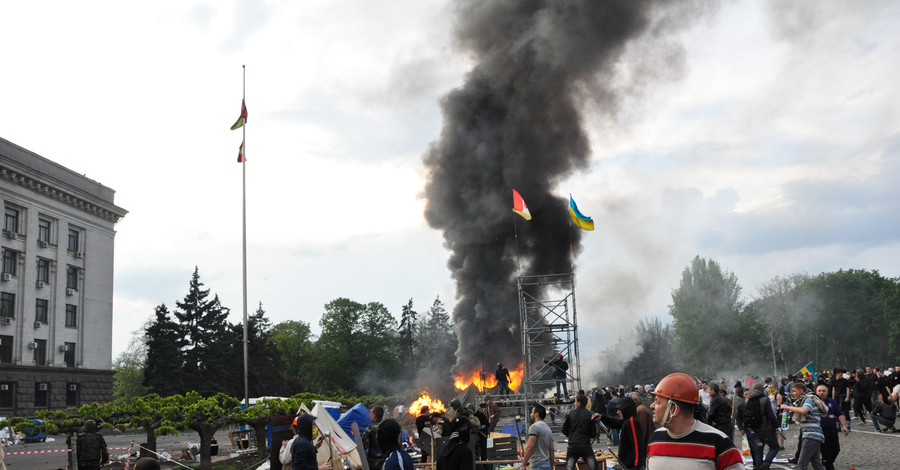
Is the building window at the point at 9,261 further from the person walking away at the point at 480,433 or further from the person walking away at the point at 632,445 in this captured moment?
the person walking away at the point at 632,445

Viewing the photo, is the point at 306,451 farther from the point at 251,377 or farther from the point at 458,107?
the point at 251,377

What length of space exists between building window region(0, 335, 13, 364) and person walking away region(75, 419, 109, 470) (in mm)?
34093

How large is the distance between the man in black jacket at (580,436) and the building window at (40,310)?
43838mm

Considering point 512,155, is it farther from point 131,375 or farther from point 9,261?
point 131,375

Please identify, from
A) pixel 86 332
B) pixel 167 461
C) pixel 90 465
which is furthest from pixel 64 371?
pixel 90 465

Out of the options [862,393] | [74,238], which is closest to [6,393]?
[74,238]

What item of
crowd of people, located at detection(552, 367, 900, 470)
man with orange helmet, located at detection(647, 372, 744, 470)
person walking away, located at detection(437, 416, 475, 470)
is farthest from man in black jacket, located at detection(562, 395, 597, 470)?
man with orange helmet, located at detection(647, 372, 744, 470)

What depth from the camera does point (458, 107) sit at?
45.0m

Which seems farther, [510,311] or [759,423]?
[510,311]

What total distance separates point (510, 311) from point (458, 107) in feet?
45.0

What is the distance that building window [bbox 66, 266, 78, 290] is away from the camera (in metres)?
47.6

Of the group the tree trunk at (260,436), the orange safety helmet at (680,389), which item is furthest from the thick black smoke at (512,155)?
the orange safety helmet at (680,389)

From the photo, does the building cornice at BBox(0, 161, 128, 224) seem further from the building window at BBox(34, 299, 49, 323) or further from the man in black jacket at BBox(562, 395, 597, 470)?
the man in black jacket at BBox(562, 395, 597, 470)

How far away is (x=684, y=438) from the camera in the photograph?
394 centimetres
